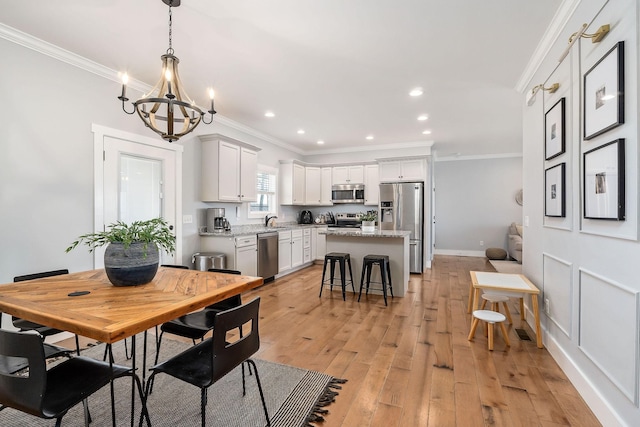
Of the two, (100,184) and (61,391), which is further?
(100,184)

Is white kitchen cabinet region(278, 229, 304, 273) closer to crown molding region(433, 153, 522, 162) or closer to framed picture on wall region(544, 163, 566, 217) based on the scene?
framed picture on wall region(544, 163, 566, 217)

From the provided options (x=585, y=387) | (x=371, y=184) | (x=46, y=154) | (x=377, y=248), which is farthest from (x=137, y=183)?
(x=371, y=184)

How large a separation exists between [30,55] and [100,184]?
1232 mm

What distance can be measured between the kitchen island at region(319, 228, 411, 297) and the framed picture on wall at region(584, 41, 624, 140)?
8.62ft

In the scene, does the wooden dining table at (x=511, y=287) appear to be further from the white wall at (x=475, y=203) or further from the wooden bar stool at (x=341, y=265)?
the white wall at (x=475, y=203)

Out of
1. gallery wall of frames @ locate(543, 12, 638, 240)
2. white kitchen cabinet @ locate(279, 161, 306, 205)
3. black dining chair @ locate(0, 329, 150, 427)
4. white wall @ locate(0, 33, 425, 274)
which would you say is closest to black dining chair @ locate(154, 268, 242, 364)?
black dining chair @ locate(0, 329, 150, 427)

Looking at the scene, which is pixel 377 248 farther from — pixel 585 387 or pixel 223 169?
pixel 585 387

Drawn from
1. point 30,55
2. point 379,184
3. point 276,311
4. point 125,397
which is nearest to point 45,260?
point 125,397

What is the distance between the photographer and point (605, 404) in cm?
171

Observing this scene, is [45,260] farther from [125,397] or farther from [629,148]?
[629,148]

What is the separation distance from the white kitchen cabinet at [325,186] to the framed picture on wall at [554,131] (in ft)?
15.8

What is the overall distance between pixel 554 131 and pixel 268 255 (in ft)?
13.3

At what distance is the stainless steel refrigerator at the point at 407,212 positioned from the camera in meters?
5.93

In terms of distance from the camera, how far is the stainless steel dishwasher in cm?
485
